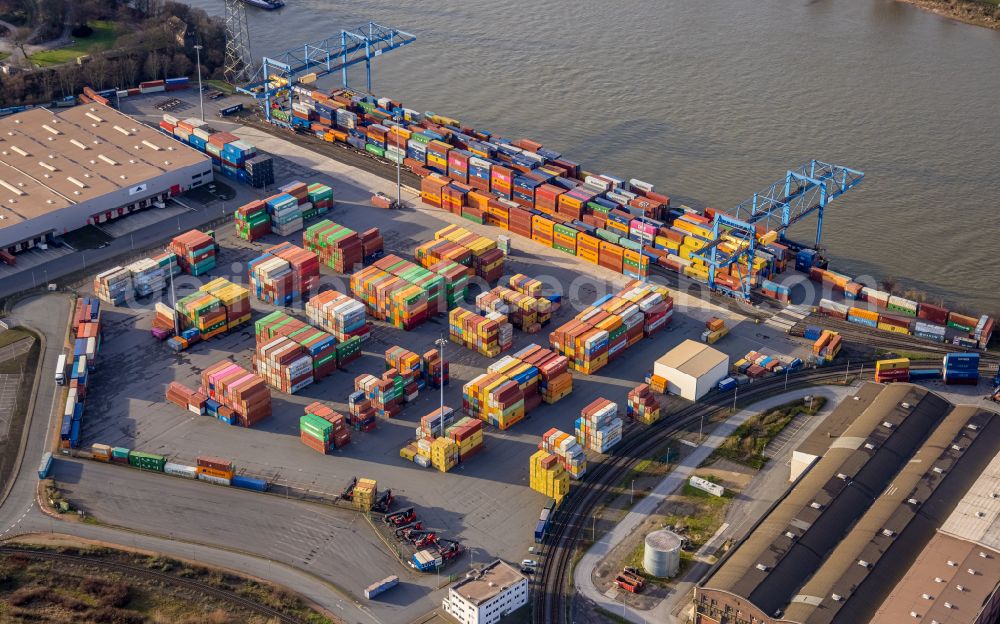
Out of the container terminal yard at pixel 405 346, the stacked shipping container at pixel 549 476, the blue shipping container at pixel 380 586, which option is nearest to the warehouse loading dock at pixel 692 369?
the container terminal yard at pixel 405 346

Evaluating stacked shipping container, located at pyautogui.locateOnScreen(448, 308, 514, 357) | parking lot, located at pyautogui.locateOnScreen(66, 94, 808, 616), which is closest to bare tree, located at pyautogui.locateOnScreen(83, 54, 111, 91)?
parking lot, located at pyautogui.locateOnScreen(66, 94, 808, 616)

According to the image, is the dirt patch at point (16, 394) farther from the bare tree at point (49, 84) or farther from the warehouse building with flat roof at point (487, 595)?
the bare tree at point (49, 84)

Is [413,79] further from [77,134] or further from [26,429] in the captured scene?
[26,429]

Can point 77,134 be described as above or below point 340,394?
above

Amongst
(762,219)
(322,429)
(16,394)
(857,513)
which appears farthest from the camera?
(762,219)

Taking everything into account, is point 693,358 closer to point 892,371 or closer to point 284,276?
point 892,371

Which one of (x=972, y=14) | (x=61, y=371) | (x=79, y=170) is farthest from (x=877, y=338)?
(x=972, y=14)

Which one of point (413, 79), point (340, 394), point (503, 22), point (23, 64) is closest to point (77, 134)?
point (23, 64)

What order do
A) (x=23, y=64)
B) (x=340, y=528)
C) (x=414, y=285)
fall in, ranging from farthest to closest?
1. (x=23, y=64)
2. (x=414, y=285)
3. (x=340, y=528)
